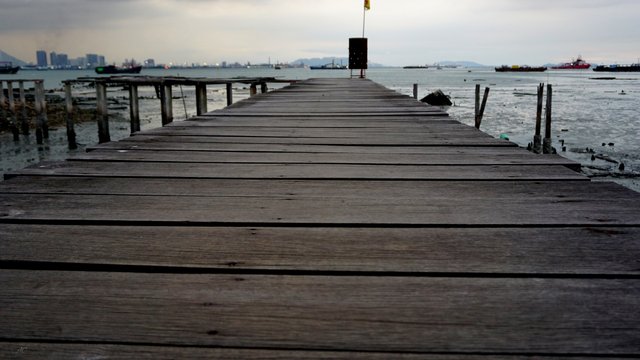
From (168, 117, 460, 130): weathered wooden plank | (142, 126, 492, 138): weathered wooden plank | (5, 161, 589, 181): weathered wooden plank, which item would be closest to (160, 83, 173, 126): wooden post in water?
(168, 117, 460, 130): weathered wooden plank

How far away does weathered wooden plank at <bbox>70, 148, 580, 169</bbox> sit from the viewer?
2.70 metres

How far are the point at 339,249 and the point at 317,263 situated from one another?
125mm

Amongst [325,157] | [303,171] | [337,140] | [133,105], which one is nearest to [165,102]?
[133,105]

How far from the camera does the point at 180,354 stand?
0.90m

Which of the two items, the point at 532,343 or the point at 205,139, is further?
the point at 205,139

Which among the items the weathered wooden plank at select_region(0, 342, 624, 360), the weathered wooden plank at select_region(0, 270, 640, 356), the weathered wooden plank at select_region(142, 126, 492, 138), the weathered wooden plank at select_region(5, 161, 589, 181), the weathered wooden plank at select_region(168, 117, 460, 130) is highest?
the weathered wooden plank at select_region(168, 117, 460, 130)

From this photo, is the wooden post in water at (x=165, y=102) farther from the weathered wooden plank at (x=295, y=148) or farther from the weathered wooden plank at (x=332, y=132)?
the weathered wooden plank at (x=295, y=148)

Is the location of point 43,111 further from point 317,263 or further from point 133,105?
point 317,263

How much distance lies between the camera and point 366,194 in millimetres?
2018

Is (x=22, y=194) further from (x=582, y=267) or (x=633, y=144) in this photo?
(x=633, y=144)

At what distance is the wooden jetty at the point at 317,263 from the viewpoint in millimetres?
949

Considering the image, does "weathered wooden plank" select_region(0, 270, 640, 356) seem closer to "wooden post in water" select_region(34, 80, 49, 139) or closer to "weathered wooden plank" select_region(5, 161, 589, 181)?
"weathered wooden plank" select_region(5, 161, 589, 181)

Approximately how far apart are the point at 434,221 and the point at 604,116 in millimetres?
28713

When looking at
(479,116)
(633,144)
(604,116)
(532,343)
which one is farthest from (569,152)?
(532,343)
